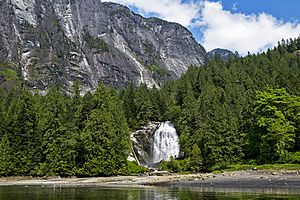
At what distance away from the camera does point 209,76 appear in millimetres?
134250

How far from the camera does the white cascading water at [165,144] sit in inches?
4051

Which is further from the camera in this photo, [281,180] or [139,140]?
[139,140]

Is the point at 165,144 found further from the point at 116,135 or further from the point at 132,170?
the point at 116,135

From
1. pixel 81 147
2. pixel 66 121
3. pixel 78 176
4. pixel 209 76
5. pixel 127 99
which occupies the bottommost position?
pixel 78 176

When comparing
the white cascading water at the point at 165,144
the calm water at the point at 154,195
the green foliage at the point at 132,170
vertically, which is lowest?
the calm water at the point at 154,195

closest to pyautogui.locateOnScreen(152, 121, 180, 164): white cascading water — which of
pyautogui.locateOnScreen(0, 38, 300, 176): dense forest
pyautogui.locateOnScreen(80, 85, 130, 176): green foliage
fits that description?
pyautogui.locateOnScreen(0, 38, 300, 176): dense forest

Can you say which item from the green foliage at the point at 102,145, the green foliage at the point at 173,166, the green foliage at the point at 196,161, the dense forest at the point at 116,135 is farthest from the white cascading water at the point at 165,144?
the green foliage at the point at 196,161

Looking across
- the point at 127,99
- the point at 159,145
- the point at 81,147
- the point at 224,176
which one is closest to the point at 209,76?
the point at 127,99

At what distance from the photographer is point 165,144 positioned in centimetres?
10488

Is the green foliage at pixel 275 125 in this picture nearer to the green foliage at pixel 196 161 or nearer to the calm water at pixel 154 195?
the green foliage at pixel 196 161

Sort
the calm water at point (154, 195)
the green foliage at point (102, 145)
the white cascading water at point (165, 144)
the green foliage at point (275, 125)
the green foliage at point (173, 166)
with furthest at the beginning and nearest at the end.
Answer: the white cascading water at point (165, 144), the green foliage at point (173, 166), the green foliage at point (102, 145), the green foliage at point (275, 125), the calm water at point (154, 195)

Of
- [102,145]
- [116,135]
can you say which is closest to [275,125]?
[116,135]

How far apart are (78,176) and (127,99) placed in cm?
3963

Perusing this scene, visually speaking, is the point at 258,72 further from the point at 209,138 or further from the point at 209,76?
the point at 209,138
